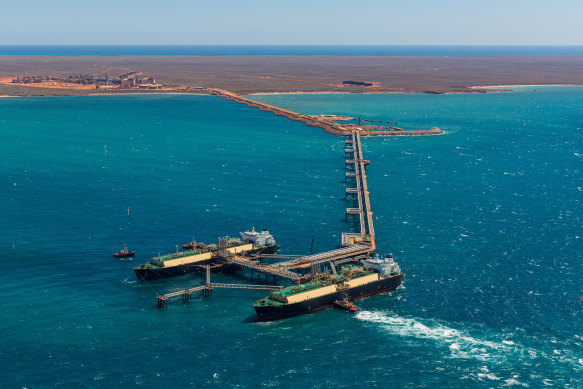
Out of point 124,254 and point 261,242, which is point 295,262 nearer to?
point 261,242

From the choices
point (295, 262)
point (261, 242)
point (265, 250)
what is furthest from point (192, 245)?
point (295, 262)

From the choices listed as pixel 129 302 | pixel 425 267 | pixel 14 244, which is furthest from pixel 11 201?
pixel 425 267

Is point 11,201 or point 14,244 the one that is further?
point 11,201

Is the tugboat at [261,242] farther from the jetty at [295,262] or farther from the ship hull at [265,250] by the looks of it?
the jetty at [295,262]

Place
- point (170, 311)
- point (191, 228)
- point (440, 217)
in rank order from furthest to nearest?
point (440, 217), point (191, 228), point (170, 311)

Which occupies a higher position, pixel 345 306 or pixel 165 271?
pixel 165 271

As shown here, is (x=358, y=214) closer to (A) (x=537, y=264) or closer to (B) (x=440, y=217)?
(B) (x=440, y=217)

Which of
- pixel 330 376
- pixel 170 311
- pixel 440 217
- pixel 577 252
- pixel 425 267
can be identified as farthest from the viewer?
pixel 440 217
